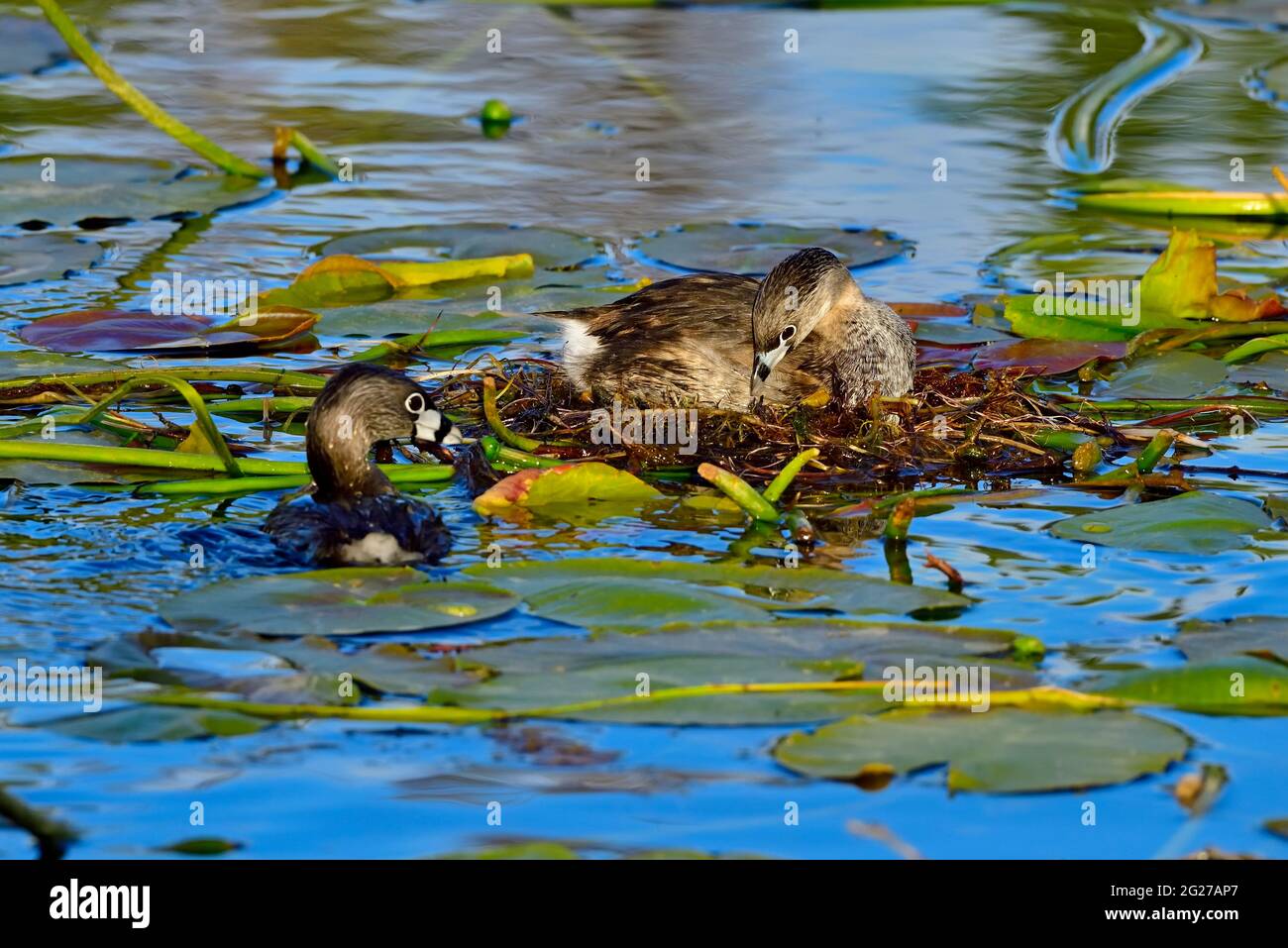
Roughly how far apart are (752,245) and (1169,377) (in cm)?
301

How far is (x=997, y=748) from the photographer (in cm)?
491

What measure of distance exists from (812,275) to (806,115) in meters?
6.82

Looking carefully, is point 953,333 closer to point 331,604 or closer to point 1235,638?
point 1235,638

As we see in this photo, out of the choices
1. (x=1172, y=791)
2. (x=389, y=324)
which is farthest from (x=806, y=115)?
(x=1172, y=791)

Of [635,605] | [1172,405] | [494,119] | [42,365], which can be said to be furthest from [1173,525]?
[494,119]

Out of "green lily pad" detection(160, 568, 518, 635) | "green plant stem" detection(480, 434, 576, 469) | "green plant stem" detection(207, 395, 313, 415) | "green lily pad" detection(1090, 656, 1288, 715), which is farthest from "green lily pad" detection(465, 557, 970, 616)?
"green plant stem" detection(207, 395, 313, 415)

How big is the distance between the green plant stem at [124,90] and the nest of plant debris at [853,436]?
120 inches

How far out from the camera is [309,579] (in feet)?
19.6

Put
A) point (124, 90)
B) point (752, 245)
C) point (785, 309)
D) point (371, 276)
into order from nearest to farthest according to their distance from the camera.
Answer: point (785, 309) → point (371, 276) → point (124, 90) → point (752, 245)

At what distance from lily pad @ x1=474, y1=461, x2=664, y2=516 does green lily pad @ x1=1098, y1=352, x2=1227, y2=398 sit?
272 centimetres

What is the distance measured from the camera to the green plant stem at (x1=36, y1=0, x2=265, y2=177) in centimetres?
972

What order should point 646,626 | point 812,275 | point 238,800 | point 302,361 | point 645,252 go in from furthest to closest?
point 645,252 → point 302,361 → point 812,275 → point 646,626 → point 238,800

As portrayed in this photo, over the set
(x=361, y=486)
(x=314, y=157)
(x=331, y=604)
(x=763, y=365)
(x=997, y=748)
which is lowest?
(x=997, y=748)
